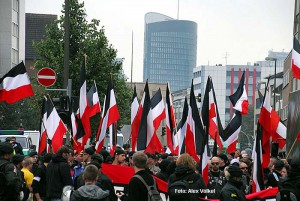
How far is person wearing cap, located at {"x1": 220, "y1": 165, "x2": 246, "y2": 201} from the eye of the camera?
443 inches

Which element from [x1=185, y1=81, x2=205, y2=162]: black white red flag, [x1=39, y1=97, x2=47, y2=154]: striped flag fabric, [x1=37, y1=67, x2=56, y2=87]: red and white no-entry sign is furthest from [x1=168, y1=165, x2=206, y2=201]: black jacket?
[x1=37, y1=67, x2=56, y2=87]: red and white no-entry sign

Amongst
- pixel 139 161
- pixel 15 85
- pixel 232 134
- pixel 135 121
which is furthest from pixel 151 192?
pixel 135 121

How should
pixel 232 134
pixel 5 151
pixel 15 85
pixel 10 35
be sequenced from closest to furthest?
pixel 5 151 → pixel 15 85 → pixel 232 134 → pixel 10 35

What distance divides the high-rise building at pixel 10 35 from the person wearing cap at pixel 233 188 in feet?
252

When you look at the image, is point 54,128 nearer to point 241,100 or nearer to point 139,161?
point 241,100

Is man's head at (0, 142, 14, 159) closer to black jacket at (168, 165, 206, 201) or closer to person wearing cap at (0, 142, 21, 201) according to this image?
person wearing cap at (0, 142, 21, 201)

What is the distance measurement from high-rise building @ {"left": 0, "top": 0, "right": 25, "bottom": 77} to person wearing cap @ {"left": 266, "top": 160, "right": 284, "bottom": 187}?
7353 cm

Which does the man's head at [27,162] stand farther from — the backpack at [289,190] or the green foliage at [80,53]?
the green foliage at [80,53]

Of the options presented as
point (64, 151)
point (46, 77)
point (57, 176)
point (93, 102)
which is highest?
point (46, 77)

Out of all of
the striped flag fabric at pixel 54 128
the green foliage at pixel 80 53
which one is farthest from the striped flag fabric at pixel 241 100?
the green foliage at pixel 80 53

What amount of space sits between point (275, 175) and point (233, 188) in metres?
3.96

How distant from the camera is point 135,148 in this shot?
20.9m

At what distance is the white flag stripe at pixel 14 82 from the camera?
1873cm

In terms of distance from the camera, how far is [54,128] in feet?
69.0
